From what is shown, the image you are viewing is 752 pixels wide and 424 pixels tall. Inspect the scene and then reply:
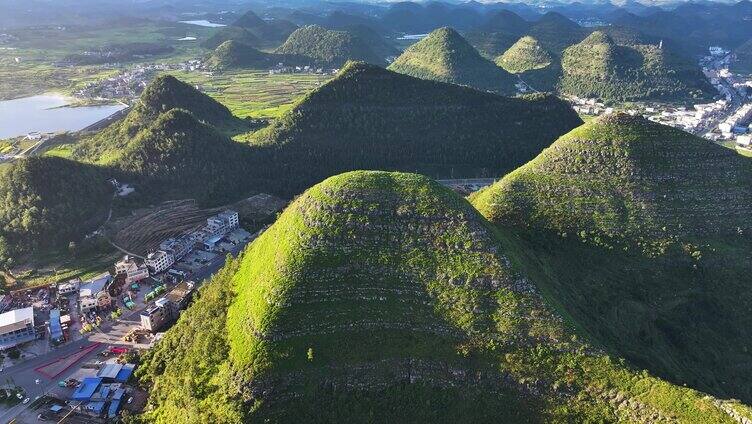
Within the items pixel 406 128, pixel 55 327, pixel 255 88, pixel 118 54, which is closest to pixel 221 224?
pixel 55 327

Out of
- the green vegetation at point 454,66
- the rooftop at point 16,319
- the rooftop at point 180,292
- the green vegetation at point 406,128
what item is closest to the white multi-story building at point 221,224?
the rooftop at point 180,292

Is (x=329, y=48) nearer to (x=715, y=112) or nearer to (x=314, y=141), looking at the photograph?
(x=314, y=141)

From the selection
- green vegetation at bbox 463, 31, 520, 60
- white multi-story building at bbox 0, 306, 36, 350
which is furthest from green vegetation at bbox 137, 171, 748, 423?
green vegetation at bbox 463, 31, 520, 60

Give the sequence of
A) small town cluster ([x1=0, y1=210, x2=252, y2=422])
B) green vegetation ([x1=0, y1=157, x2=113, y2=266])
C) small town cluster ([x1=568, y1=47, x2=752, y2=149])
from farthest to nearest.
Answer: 1. small town cluster ([x1=568, y1=47, x2=752, y2=149])
2. green vegetation ([x1=0, y1=157, x2=113, y2=266])
3. small town cluster ([x1=0, y1=210, x2=252, y2=422])

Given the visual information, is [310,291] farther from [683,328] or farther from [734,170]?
[734,170]

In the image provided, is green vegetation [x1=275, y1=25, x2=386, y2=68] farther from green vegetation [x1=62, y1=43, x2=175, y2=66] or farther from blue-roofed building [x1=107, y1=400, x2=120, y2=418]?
blue-roofed building [x1=107, y1=400, x2=120, y2=418]

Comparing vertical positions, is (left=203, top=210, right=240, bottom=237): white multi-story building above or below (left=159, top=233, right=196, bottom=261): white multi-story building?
above
